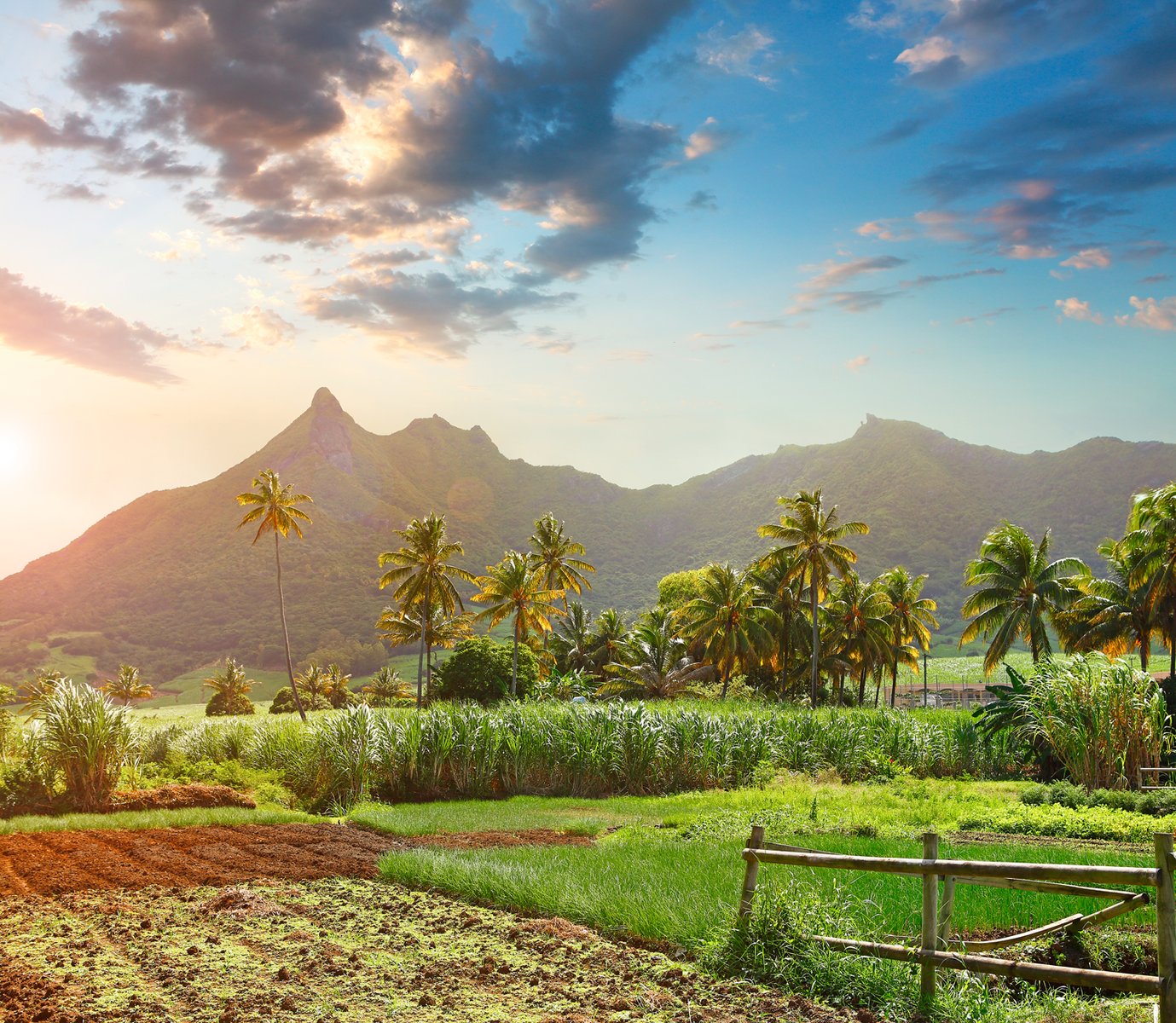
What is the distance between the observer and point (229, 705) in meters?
74.8

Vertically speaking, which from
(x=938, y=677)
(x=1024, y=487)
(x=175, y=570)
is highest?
(x=1024, y=487)

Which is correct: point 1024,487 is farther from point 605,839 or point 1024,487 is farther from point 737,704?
point 605,839

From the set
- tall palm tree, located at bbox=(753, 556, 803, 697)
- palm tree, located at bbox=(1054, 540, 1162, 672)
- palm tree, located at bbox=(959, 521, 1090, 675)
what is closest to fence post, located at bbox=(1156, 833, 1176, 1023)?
palm tree, located at bbox=(1054, 540, 1162, 672)

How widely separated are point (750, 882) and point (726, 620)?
4811cm

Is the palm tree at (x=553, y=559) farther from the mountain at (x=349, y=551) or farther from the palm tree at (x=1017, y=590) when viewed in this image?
the mountain at (x=349, y=551)

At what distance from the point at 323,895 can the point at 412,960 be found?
3.19 m

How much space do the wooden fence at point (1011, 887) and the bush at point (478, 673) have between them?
42.3 metres

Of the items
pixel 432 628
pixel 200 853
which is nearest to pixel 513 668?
pixel 432 628

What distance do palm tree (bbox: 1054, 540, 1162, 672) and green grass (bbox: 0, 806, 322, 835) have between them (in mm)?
36476

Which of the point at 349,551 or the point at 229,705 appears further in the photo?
the point at 349,551

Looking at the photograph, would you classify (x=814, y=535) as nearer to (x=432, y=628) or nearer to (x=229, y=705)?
(x=432, y=628)

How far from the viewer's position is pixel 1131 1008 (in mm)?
7203

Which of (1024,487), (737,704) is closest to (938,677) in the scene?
(1024,487)

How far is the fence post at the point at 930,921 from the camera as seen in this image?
7.23 m
